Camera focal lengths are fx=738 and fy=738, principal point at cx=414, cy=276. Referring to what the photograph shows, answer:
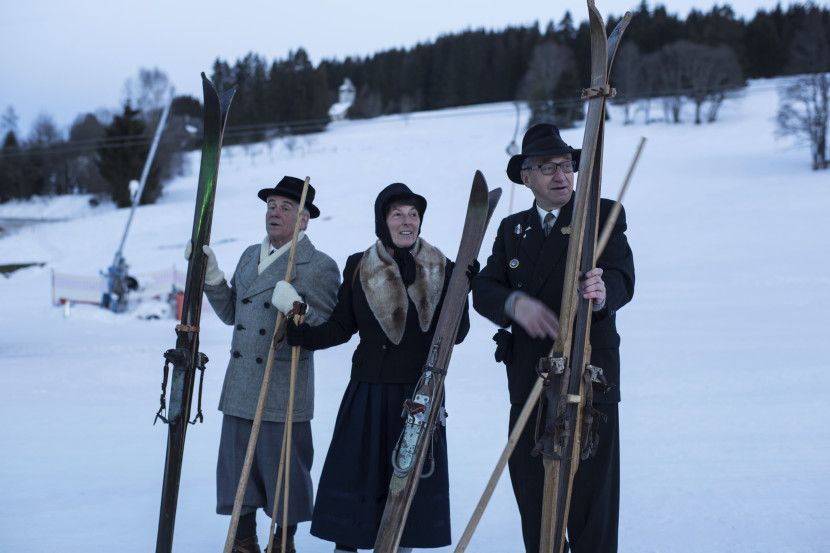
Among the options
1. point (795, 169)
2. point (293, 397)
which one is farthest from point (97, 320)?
point (795, 169)

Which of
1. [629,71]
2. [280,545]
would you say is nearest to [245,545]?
[280,545]

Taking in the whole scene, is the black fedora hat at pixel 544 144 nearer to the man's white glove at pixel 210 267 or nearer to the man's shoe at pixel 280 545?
the man's white glove at pixel 210 267

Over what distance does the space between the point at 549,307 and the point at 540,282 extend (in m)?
0.08

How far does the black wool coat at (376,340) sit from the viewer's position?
2533 millimetres

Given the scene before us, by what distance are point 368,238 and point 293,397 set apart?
51.4ft

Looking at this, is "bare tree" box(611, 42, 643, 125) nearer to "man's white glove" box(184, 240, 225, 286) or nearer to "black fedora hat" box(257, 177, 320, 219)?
"black fedora hat" box(257, 177, 320, 219)

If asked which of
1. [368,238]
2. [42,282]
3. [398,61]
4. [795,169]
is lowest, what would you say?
[42,282]

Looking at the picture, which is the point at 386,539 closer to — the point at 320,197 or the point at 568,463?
the point at 568,463

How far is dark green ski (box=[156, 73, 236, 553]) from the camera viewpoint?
2.53 metres

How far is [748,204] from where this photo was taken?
1952 cm

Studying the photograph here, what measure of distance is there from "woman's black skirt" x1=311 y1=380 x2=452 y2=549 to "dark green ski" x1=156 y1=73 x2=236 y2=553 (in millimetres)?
505

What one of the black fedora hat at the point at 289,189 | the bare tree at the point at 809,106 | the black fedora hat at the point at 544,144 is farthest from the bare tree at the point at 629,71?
the black fedora hat at the point at 544,144

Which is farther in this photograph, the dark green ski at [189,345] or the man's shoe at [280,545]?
the man's shoe at [280,545]

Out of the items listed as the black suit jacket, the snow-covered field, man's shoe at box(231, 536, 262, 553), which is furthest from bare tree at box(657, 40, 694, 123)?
man's shoe at box(231, 536, 262, 553)
